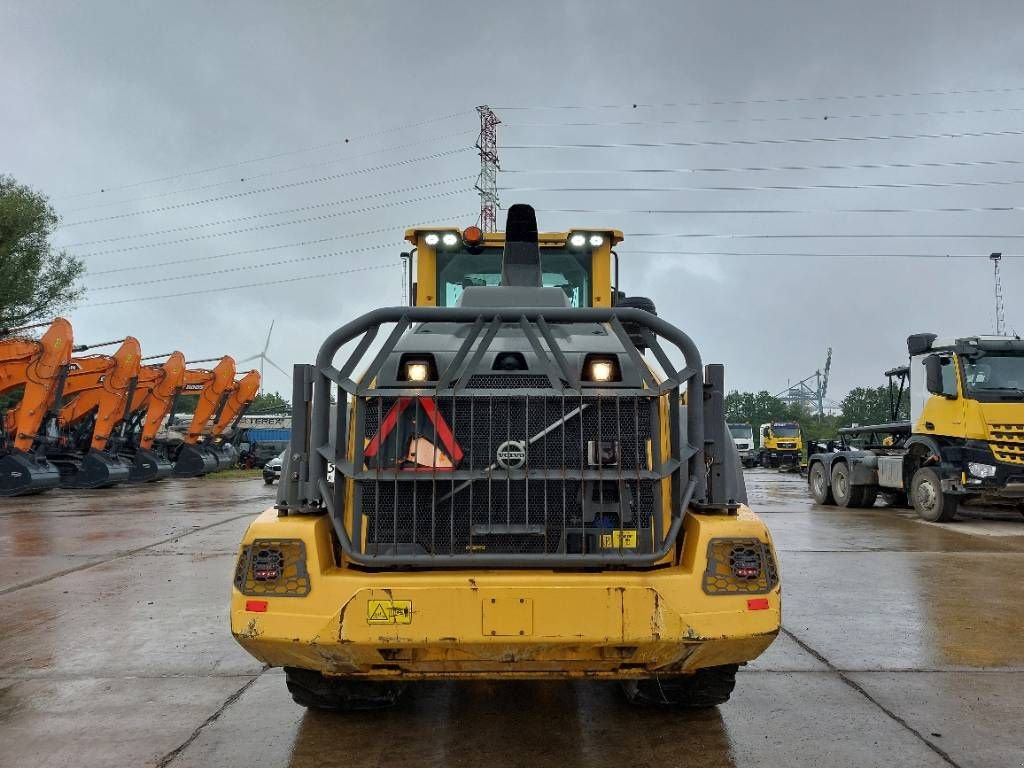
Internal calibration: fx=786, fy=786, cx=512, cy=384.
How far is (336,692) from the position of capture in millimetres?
3553

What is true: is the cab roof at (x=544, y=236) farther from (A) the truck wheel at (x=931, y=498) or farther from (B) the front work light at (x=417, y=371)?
(A) the truck wheel at (x=931, y=498)

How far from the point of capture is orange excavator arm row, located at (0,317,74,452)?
60.9 ft

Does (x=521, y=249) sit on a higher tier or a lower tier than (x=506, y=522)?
higher

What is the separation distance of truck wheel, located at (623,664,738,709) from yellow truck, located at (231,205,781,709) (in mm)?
399

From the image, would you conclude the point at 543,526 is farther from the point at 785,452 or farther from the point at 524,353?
the point at 785,452

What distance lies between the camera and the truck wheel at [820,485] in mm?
15812

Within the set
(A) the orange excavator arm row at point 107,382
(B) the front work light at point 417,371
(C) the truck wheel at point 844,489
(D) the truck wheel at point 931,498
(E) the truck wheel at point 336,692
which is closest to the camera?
(B) the front work light at point 417,371

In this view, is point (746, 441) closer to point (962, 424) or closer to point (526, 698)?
point (962, 424)

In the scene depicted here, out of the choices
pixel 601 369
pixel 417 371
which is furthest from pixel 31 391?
pixel 601 369

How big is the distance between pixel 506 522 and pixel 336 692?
4.05ft

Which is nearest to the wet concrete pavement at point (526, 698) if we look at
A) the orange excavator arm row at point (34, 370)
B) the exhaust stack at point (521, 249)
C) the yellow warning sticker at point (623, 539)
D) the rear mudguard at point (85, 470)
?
the yellow warning sticker at point (623, 539)

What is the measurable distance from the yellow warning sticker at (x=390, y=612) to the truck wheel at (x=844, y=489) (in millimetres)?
13653

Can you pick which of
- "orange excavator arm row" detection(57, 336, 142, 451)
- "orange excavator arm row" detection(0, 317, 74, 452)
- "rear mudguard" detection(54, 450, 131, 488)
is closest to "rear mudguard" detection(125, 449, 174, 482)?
"orange excavator arm row" detection(57, 336, 142, 451)

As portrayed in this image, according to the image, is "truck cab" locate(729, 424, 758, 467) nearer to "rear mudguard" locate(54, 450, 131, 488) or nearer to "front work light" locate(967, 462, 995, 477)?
"front work light" locate(967, 462, 995, 477)
